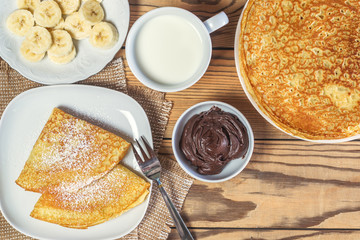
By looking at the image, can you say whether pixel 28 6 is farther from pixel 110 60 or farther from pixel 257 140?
pixel 257 140

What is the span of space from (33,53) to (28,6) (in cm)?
18

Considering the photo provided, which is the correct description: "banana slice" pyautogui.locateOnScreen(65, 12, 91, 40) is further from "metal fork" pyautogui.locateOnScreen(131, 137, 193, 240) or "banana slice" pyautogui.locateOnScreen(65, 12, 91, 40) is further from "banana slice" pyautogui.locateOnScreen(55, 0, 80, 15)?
"metal fork" pyautogui.locateOnScreen(131, 137, 193, 240)

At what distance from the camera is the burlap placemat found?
1475 millimetres

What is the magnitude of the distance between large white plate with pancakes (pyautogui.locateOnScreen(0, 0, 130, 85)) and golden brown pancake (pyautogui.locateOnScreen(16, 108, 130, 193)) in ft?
0.46

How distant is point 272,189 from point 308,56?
61 centimetres

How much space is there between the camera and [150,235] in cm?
150

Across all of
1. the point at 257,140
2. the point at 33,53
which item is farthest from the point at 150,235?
the point at 33,53

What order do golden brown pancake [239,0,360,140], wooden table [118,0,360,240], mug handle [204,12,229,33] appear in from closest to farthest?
golden brown pancake [239,0,360,140] → mug handle [204,12,229,33] → wooden table [118,0,360,240]

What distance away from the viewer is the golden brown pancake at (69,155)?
1.42m

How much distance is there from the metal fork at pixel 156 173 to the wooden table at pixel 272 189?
0.24ft

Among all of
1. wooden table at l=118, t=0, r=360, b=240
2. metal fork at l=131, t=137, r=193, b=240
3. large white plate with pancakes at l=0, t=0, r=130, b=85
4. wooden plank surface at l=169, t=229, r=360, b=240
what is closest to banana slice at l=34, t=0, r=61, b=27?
large white plate with pancakes at l=0, t=0, r=130, b=85

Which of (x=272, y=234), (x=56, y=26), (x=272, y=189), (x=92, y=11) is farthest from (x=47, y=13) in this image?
(x=272, y=234)

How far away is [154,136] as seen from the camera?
4.95 feet

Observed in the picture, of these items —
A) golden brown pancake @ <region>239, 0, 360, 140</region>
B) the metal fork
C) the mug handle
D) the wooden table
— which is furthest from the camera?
the wooden table
